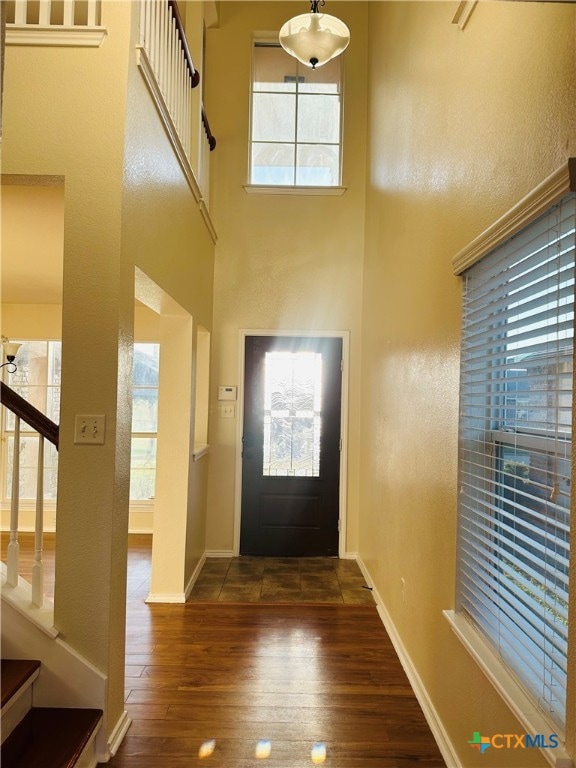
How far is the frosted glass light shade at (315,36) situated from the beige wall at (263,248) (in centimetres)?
220

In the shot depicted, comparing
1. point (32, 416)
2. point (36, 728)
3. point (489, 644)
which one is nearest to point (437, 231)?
point (489, 644)

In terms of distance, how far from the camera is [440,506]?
2.27m

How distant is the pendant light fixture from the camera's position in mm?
2566

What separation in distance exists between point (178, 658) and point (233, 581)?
124 centimetres

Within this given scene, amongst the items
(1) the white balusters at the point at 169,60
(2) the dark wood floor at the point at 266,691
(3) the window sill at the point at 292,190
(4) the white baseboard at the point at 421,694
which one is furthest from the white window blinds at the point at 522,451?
(3) the window sill at the point at 292,190

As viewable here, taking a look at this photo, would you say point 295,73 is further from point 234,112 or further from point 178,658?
point 178,658

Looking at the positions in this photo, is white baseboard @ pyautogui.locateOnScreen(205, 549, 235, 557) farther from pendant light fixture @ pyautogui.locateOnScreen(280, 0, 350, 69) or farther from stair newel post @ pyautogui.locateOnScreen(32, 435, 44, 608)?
pendant light fixture @ pyautogui.locateOnScreen(280, 0, 350, 69)

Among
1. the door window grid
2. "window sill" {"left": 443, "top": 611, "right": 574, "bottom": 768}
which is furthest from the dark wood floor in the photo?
the door window grid

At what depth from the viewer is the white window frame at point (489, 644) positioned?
1.20 m

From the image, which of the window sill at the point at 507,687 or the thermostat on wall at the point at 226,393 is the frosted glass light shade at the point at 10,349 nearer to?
the thermostat on wall at the point at 226,393

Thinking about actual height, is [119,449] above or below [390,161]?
below

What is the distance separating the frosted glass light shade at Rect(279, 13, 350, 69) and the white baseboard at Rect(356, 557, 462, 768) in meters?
3.12

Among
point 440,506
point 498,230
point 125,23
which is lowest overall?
point 440,506

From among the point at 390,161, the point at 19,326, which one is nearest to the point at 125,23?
the point at 390,161
